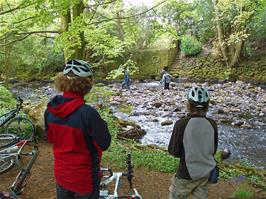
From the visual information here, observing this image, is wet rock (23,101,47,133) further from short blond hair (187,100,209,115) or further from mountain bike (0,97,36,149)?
short blond hair (187,100,209,115)

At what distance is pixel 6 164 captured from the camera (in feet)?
16.7

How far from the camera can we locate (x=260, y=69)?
23953 millimetres

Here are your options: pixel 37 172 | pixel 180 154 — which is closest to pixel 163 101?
pixel 37 172

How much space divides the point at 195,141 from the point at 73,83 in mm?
1203

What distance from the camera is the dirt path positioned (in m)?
4.79

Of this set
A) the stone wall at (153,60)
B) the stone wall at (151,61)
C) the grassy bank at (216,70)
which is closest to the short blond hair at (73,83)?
the grassy bank at (216,70)

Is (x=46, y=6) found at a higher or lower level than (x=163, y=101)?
higher

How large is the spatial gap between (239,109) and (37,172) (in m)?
11.0

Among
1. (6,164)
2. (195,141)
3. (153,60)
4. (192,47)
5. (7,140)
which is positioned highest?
(192,47)

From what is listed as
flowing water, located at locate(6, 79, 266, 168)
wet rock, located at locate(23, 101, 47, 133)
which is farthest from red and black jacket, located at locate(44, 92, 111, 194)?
flowing water, located at locate(6, 79, 266, 168)

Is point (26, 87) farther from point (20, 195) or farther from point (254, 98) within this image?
point (20, 195)

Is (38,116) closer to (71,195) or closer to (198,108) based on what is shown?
(71,195)

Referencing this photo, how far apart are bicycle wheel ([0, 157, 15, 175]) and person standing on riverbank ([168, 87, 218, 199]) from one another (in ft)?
9.72

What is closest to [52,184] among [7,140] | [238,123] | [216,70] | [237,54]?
[7,140]
